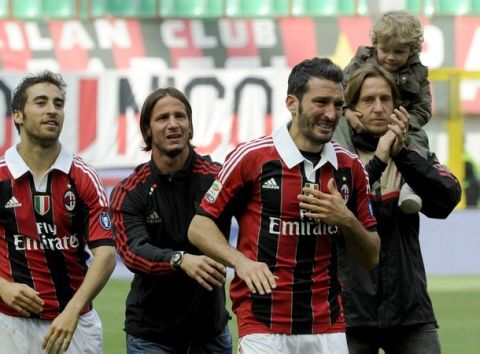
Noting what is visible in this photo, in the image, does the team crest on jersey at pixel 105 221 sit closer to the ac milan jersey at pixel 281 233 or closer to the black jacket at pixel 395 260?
the ac milan jersey at pixel 281 233

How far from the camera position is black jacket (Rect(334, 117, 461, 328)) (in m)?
5.74

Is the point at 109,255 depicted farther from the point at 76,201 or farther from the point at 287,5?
the point at 287,5

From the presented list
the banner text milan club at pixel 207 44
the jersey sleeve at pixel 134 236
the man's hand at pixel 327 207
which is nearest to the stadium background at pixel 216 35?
the banner text milan club at pixel 207 44

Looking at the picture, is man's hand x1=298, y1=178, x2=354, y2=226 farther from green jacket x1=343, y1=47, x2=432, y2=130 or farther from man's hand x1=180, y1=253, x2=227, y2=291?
green jacket x1=343, y1=47, x2=432, y2=130

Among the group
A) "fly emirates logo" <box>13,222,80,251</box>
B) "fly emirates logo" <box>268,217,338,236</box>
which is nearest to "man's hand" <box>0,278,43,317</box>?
"fly emirates logo" <box>13,222,80,251</box>

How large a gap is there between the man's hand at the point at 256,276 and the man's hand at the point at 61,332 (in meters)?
0.99

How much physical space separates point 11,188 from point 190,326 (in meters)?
1.10

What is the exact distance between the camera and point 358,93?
579cm

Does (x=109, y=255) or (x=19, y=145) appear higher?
(x=19, y=145)

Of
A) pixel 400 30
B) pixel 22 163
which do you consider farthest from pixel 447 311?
pixel 22 163

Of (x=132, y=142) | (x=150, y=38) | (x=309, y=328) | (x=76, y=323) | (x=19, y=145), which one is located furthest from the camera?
(x=150, y=38)

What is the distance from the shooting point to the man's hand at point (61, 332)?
556 centimetres

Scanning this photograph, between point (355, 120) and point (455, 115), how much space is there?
14.5 metres

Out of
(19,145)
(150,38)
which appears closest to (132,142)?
(150,38)
